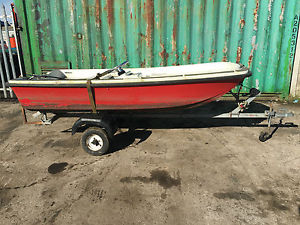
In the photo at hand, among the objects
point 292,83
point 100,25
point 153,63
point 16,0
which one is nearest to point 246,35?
point 292,83

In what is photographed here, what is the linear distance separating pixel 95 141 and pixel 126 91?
1030mm

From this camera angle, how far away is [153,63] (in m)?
6.38

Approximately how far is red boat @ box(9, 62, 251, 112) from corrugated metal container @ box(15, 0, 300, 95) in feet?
8.06

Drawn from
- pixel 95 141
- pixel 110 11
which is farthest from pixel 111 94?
pixel 110 11

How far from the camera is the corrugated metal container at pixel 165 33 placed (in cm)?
589

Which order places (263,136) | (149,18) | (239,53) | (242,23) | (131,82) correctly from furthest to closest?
(239,53)
(149,18)
(242,23)
(263,136)
(131,82)

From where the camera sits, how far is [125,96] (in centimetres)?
396

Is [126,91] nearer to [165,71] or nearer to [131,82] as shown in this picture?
[131,82]

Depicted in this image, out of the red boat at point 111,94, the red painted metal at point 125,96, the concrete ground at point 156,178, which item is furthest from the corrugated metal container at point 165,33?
the red painted metal at point 125,96

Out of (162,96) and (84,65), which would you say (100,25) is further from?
(162,96)

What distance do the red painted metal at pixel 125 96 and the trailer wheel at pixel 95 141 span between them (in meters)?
0.44

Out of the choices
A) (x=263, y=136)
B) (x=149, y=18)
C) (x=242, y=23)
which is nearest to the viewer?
(x=263, y=136)

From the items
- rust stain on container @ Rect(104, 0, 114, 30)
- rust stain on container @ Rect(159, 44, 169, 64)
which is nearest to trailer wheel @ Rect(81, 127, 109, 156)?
rust stain on container @ Rect(159, 44, 169, 64)

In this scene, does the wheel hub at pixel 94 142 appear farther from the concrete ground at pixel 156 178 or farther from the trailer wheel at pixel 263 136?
the trailer wheel at pixel 263 136
